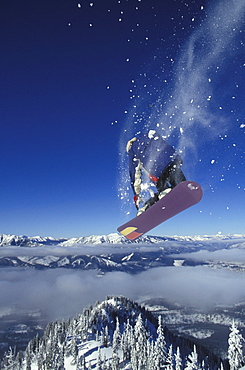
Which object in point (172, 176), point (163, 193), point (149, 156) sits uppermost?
point (149, 156)

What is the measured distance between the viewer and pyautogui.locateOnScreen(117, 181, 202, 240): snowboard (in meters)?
6.64

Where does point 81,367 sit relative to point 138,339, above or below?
below

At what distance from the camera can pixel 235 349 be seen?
105 feet

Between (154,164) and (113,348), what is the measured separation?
85.3 metres

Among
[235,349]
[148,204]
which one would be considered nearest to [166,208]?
[148,204]

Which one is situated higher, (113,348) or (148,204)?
(148,204)

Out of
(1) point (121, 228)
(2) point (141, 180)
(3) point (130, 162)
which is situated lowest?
(1) point (121, 228)

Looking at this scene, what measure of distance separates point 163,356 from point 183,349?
70626mm

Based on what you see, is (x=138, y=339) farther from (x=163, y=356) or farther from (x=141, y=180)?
(x=141, y=180)

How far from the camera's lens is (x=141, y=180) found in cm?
837

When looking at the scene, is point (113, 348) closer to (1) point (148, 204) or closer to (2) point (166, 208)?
(1) point (148, 204)

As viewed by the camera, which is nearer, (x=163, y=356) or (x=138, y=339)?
(x=163, y=356)

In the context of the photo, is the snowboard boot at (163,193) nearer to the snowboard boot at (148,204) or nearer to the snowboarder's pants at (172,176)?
the snowboarder's pants at (172,176)

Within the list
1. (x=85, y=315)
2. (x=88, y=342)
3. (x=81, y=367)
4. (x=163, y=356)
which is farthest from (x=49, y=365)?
(x=85, y=315)
